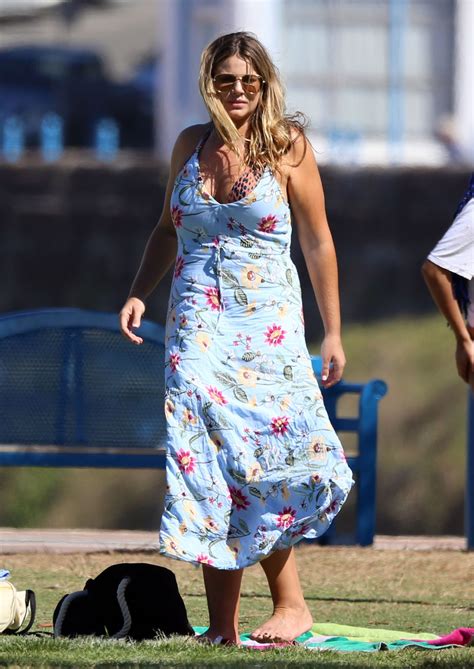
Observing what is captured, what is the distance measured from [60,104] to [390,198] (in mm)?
6754

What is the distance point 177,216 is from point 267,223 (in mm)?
265

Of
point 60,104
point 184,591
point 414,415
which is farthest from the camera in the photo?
point 60,104

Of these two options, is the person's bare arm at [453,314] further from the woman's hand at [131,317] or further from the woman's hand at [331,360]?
the woman's hand at [131,317]

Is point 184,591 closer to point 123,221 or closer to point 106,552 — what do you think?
point 106,552

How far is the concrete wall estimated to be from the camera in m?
19.5

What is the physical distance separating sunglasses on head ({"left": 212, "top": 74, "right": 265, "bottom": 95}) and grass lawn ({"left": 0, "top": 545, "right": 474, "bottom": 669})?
1577mm

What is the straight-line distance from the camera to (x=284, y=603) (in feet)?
16.1

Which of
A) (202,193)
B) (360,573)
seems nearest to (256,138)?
(202,193)

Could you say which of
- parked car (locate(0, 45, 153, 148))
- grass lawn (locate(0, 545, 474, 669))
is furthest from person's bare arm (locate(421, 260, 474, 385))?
parked car (locate(0, 45, 153, 148))

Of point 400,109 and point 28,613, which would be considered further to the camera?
point 400,109

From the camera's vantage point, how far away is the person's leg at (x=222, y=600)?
4781 millimetres

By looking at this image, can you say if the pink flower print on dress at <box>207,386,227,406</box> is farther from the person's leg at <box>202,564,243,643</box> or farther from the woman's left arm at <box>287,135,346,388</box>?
the person's leg at <box>202,564,243,643</box>

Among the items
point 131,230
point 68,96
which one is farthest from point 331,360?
point 68,96

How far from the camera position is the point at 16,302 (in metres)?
20.6
